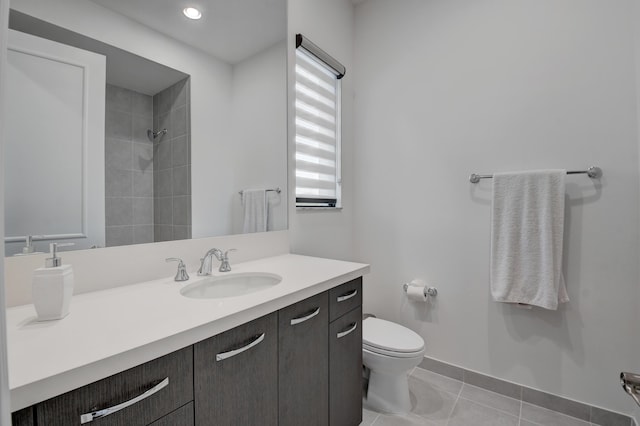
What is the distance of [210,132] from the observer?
4.48 feet

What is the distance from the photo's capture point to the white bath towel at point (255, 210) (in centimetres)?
152

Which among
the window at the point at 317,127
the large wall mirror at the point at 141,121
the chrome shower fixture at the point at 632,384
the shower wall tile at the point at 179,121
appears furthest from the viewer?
the window at the point at 317,127

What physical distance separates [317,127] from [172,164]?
1.07m

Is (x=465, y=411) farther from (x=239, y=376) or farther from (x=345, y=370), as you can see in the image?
(x=239, y=376)

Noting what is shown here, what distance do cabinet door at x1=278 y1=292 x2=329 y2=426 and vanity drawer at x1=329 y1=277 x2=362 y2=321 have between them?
39 millimetres

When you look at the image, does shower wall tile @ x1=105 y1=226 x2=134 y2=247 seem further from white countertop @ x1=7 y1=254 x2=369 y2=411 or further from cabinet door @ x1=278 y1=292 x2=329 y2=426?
cabinet door @ x1=278 y1=292 x2=329 y2=426

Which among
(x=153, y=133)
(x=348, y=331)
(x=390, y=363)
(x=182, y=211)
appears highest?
(x=153, y=133)

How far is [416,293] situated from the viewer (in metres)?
1.92

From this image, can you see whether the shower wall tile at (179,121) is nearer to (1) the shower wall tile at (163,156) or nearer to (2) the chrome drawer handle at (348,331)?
(1) the shower wall tile at (163,156)

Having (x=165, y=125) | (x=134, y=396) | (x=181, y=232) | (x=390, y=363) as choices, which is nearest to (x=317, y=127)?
(x=165, y=125)

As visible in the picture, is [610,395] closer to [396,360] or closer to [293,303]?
[396,360]

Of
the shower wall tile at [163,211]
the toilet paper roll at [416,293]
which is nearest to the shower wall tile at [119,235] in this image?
the shower wall tile at [163,211]

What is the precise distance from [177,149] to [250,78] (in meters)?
0.61

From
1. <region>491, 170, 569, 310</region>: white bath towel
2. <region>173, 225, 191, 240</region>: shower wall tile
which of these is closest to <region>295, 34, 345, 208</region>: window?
<region>173, 225, 191, 240</region>: shower wall tile
